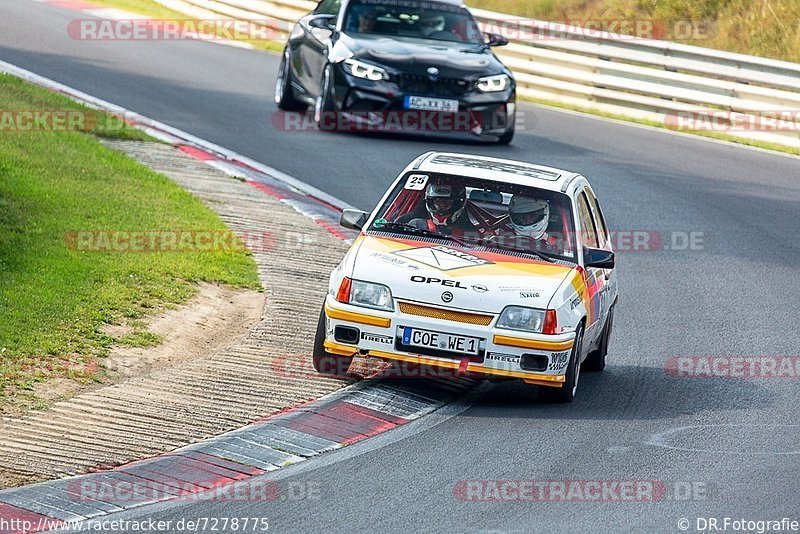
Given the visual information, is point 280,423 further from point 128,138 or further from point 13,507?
point 128,138

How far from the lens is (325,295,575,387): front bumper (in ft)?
29.0

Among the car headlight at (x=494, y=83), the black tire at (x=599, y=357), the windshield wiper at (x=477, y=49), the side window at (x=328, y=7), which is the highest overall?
the side window at (x=328, y=7)

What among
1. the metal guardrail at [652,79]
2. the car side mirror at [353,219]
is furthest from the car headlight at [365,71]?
the car side mirror at [353,219]

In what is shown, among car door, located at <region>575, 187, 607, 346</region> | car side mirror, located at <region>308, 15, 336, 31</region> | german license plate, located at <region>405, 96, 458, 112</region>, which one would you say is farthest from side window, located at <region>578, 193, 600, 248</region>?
car side mirror, located at <region>308, 15, 336, 31</region>

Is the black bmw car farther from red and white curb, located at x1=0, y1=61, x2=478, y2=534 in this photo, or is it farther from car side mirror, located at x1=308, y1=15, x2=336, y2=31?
red and white curb, located at x1=0, y1=61, x2=478, y2=534

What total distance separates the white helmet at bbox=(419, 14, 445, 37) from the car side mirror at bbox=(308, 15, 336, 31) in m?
1.18

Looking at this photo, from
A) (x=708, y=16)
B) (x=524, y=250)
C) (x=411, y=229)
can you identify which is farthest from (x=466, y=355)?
(x=708, y=16)

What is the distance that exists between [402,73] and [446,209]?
8280 mm

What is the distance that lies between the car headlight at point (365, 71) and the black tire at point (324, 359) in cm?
906

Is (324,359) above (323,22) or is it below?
below

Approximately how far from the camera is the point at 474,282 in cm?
898

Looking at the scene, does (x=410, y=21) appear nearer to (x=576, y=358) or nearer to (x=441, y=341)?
(x=576, y=358)

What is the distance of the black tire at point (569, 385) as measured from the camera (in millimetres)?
9062

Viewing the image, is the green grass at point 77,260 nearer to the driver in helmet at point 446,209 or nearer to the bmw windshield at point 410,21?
the driver in helmet at point 446,209
